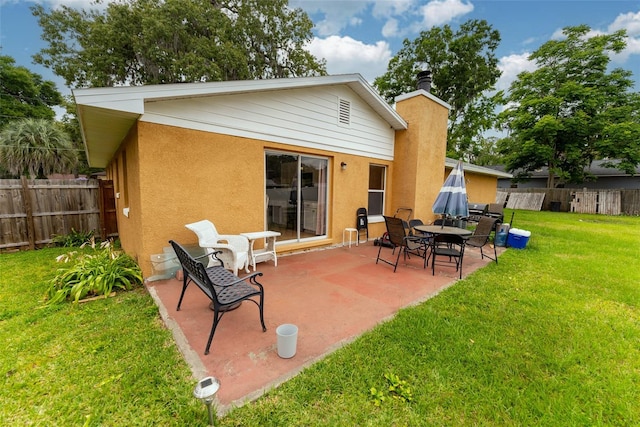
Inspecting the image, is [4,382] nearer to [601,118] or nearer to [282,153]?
[282,153]

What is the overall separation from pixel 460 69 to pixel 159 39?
1920 centimetres

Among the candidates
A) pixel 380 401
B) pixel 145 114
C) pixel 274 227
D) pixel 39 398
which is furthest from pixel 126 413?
pixel 274 227

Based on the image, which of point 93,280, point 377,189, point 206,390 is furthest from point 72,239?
point 377,189

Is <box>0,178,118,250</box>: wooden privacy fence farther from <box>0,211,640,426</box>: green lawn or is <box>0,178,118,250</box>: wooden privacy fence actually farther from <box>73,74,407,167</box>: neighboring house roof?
<box>0,211,640,426</box>: green lawn

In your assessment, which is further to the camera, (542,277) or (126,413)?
(542,277)

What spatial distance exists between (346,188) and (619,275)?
6.00m

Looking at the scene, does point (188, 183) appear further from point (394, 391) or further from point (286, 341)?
point (394, 391)

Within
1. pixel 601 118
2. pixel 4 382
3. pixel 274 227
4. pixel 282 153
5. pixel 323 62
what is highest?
pixel 323 62

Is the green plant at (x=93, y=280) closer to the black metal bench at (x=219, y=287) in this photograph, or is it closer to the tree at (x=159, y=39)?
the black metal bench at (x=219, y=287)

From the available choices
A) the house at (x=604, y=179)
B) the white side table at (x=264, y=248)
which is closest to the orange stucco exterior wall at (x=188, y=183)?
the white side table at (x=264, y=248)

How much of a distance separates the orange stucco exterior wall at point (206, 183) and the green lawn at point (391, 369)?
1.25 metres

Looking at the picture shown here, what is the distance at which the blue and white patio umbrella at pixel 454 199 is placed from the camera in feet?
18.2

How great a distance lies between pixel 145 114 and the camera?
4004 millimetres

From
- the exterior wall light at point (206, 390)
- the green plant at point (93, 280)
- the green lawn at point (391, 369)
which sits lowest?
the green lawn at point (391, 369)
